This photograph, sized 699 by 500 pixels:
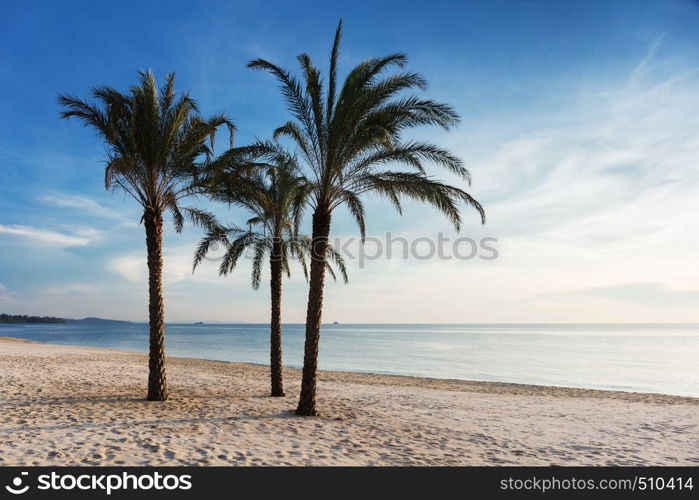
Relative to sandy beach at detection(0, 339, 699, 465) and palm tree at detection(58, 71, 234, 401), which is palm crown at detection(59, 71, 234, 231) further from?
sandy beach at detection(0, 339, 699, 465)

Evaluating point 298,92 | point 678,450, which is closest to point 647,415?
point 678,450

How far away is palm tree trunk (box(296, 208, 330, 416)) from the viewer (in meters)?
11.2

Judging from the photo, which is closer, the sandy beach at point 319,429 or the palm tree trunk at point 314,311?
the sandy beach at point 319,429

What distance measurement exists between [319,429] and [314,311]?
2.96 meters

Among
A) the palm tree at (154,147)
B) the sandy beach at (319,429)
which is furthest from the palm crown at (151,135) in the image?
the sandy beach at (319,429)

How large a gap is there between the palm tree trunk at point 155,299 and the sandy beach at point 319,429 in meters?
0.64

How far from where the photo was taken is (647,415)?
525 inches

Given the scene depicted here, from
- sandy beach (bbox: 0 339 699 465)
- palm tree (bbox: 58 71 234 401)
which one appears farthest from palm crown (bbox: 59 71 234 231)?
sandy beach (bbox: 0 339 699 465)

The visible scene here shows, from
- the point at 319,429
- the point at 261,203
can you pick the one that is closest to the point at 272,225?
the point at 261,203

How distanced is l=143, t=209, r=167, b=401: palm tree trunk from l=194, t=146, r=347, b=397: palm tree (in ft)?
6.59

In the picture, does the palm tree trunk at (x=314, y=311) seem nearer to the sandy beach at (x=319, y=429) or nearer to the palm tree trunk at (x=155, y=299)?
the sandy beach at (x=319, y=429)

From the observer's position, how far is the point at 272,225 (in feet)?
50.7

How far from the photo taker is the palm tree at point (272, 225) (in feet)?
41.1

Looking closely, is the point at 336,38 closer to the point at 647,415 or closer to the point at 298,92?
the point at 298,92
